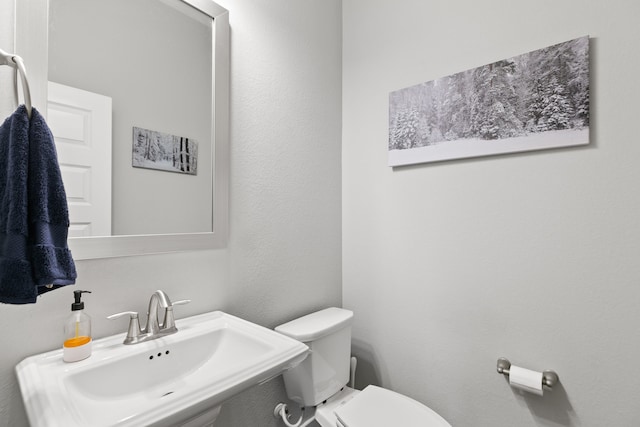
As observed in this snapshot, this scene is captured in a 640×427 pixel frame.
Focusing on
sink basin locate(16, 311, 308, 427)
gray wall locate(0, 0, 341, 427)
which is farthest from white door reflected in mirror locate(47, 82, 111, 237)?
sink basin locate(16, 311, 308, 427)

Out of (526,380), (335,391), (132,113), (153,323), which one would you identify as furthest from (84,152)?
(526,380)

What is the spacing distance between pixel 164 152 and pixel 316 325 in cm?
92

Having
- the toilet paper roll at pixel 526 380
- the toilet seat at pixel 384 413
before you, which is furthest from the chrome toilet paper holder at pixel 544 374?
the toilet seat at pixel 384 413

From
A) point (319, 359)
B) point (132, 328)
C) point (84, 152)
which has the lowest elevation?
point (319, 359)

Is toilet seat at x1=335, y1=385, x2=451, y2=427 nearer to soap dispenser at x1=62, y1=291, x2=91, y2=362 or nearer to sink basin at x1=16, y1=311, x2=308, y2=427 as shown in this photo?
sink basin at x1=16, y1=311, x2=308, y2=427

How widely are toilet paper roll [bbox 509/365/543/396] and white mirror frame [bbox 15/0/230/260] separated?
47.6 inches

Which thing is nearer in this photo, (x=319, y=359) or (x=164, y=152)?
(x=164, y=152)

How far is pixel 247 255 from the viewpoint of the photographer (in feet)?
4.17

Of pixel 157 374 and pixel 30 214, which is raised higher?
pixel 30 214

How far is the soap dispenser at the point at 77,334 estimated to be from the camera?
2.49 feet

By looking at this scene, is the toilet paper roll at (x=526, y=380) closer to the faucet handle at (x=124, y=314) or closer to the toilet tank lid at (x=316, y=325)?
the toilet tank lid at (x=316, y=325)

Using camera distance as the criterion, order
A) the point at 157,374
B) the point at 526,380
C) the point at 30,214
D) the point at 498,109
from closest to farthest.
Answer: the point at 30,214 < the point at 157,374 < the point at 526,380 < the point at 498,109

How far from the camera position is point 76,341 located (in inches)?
30.5

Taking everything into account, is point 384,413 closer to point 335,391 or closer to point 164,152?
point 335,391
